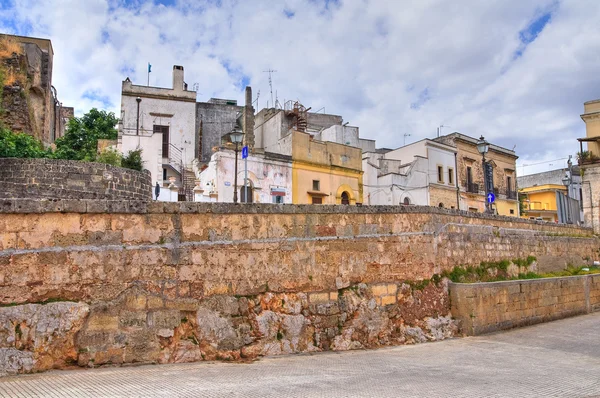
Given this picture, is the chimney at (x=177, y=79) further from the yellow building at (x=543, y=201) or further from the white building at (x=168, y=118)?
the yellow building at (x=543, y=201)

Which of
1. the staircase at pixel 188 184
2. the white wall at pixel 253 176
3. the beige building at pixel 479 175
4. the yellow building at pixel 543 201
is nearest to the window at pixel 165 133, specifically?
the staircase at pixel 188 184

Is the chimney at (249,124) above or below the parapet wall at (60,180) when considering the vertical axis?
above

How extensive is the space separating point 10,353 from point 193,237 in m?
2.91

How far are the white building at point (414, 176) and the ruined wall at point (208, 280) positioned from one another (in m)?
20.0

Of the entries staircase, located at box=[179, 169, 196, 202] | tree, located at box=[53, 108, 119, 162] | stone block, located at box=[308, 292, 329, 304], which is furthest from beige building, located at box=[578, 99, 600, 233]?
tree, located at box=[53, 108, 119, 162]

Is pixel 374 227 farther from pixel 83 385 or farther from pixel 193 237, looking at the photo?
pixel 83 385

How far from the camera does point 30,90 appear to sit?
2428 centimetres

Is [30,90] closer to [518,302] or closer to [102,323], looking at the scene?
[102,323]

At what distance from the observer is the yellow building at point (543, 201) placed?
1667 inches

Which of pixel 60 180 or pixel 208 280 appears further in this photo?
pixel 60 180

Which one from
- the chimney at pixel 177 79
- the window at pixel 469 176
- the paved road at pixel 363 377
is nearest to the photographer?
the paved road at pixel 363 377

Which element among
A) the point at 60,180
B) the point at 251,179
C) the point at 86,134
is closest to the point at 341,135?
the point at 251,179

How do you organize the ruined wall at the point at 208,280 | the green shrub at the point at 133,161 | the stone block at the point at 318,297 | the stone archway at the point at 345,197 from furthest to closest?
1. the stone archway at the point at 345,197
2. the green shrub at the point at 133,161
3. the stone block at the point at 318,297
4. the ruined wall at the point at 208,280

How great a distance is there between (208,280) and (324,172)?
803 inches
